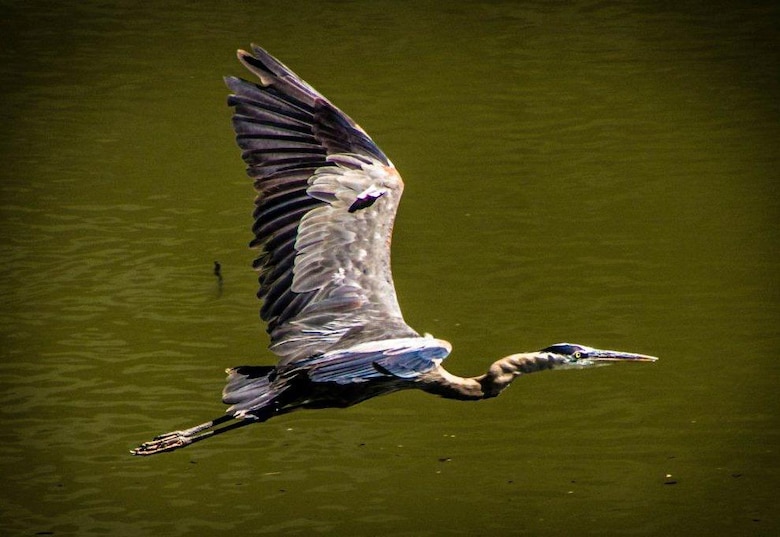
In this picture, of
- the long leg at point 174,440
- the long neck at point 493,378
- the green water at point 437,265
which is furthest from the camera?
the green water at point 437,265

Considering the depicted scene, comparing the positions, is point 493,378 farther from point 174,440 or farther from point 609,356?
point 174,440

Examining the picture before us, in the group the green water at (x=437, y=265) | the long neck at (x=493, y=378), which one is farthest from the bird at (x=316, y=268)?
the green water at (x=437, y=265)

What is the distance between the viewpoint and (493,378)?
7648 millimetres

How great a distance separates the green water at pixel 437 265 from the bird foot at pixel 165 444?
0.36 meters

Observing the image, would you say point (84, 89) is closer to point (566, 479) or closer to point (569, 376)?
point (569, 376)

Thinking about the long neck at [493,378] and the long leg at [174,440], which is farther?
the long neck at [493,378]

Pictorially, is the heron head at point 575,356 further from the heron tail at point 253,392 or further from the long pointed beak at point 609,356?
the heron tail at point 253,392

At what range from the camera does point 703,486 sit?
7.85 m

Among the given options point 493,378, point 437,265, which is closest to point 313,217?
point 493,378

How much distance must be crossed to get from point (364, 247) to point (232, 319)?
7.86 feet

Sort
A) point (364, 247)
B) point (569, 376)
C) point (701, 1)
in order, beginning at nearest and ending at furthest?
point (364, 247) < point (569, 376) < point (701, 1)

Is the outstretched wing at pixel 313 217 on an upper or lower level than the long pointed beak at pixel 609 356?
upper

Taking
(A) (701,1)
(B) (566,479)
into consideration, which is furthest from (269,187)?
(A) (701,1)

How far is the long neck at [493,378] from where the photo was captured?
300 inches
